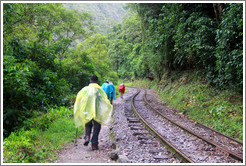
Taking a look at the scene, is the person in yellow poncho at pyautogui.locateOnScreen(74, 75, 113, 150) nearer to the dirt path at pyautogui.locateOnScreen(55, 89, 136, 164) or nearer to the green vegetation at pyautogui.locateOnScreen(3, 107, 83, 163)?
the dirt path at pyautogui.locateOnScreen(55, 89, 136, 164)

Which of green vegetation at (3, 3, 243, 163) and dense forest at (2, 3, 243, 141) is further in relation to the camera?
dense forest at (2, 3, 243, 141)

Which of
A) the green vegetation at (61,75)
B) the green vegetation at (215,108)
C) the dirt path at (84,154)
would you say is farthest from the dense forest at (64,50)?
the dirt path at (84,154)

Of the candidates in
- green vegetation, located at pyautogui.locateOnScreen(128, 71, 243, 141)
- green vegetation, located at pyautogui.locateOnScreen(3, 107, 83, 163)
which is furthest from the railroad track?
green vegetation, located at pyautogui.locateOnScreen(3, 107, 83, 163)

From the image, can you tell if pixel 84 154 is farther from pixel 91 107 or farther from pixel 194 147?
pixel 194 147

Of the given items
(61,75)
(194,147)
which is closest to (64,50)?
(61,75)

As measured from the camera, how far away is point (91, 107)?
396cm

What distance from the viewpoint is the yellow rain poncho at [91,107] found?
3928mm

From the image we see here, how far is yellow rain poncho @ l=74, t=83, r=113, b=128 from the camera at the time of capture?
12.9 feet

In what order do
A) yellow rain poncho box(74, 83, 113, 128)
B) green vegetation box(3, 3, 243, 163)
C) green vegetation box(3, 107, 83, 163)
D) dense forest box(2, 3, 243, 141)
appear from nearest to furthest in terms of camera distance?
1. green vegetation box(3, 107, 83, 163)
2. yellow rain poncho box(74, 83, 113, 128)
3. green vegetation box(3, 3, 243, 163)
4. dense forest box(2, 3, 243, 141)

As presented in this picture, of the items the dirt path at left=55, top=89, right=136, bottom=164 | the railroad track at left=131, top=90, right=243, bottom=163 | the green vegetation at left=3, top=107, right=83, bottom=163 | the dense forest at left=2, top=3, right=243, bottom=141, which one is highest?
the dense forest at left=2, top=3, right=243, bottom=141

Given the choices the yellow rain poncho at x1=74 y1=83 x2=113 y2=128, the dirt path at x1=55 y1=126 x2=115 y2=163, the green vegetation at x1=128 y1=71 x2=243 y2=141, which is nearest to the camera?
the dirt path at x1=55 y1=126 x2=115 y2=163

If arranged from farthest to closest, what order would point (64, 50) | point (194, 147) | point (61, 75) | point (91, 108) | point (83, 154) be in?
1. point (64, 50)
2. point (61, 75)
3. point (194, 147)
4. point (83, 154)
5. point (91, 108)

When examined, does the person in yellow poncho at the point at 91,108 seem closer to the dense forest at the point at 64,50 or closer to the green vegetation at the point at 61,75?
the green vegetation at the point at 61,75

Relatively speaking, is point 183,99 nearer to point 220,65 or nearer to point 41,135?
point 220,65
